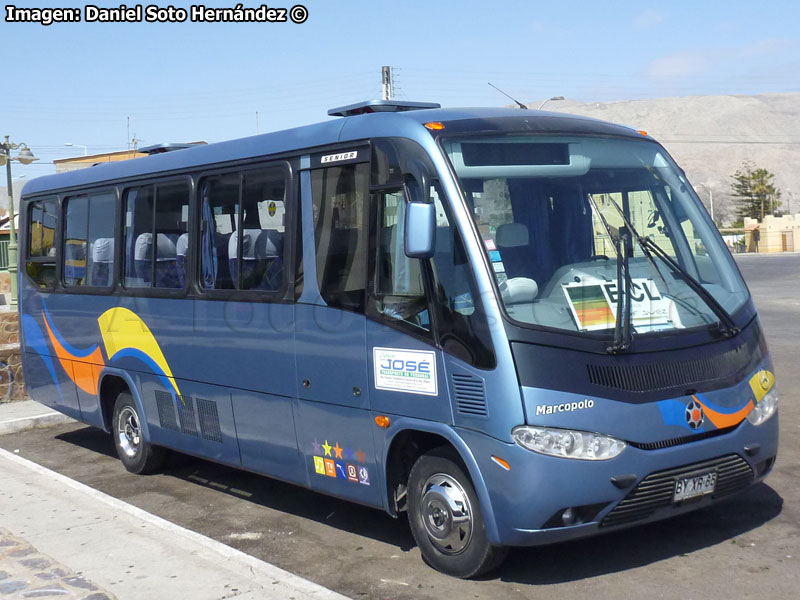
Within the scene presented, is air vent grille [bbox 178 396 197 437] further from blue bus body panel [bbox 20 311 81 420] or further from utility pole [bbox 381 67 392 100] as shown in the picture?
utility pole [bbox 381 67 392 100]

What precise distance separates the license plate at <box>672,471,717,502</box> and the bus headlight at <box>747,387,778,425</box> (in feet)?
1.55

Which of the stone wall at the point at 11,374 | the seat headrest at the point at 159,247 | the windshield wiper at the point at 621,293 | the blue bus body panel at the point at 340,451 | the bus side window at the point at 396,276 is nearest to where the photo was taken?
the windshield wiper at the point at 621,293

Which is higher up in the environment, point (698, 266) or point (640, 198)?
point (640, 198)

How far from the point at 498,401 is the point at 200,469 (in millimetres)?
5254

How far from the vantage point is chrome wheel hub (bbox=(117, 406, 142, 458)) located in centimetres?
975

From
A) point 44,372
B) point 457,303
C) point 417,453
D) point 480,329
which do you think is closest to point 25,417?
point 44,372

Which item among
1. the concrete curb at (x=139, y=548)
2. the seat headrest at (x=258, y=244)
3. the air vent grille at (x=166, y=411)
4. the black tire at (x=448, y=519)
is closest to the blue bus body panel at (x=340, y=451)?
the black tire at (x=448, y=519)

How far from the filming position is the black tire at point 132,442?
9586 millimetres

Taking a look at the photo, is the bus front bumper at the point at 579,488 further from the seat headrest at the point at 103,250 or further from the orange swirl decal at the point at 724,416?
the seat headrest at the point at 103,250

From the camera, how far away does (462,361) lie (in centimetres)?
567

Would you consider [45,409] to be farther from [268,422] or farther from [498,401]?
[498,401]

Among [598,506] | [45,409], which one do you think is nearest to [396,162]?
[598,506]

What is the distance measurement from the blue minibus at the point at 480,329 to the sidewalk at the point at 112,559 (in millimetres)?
960

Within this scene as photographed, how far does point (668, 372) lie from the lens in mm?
5680
